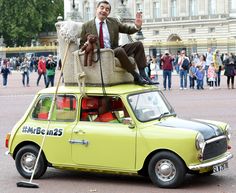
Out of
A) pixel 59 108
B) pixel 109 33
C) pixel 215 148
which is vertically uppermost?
pixel 109 33

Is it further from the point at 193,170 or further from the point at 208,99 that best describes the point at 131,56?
the point at 208,99

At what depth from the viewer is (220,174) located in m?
9.98

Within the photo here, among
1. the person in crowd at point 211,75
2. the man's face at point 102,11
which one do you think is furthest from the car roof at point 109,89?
the person in crowd at point 211,75

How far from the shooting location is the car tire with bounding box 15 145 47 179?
32.3 feet

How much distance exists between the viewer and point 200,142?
886 cm

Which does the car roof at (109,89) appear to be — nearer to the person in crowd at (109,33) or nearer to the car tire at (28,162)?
the person in crowd at (109,33)

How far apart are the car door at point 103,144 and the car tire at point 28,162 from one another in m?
0.58

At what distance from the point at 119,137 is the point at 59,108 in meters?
1.13

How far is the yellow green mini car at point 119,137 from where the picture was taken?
29.3 feet

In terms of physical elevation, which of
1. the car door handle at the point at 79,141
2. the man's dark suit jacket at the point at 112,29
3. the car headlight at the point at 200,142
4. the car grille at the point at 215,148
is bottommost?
the car grille at the point at 215,148

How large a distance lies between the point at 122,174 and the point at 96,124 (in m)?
0.78

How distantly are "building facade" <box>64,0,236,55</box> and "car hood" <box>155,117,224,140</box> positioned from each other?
6337 centimetres

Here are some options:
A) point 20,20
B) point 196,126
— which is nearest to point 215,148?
point 196,126

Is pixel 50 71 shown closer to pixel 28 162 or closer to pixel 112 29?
pixel 112 29
